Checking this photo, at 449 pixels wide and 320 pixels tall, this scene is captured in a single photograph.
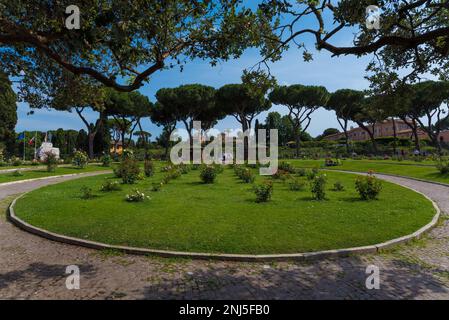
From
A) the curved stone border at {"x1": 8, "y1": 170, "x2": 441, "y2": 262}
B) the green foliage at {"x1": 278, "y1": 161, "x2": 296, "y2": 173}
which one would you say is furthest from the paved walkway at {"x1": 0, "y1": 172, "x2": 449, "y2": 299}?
the green foliage at {"x1": 278, "y1": 161, "x2": 296, "y2": 173}

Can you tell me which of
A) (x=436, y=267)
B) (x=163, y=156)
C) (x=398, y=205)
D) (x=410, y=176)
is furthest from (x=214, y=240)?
(x=163, y=156)

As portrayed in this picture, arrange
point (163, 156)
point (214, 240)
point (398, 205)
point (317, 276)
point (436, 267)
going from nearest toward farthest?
point (317, 276) < point (436, 267) < point (214, 240) < point (398, 205) < point (163, 156)

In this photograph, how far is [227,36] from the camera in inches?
255

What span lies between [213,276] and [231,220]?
315 cm

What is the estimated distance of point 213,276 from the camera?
471cm

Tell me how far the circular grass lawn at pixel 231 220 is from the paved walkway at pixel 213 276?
60 centimetres

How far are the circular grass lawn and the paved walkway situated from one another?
0.60 m

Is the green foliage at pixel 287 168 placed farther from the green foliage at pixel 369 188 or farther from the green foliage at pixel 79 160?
the green foliage at pixel 79 160

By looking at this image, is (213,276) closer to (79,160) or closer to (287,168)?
(287,168)

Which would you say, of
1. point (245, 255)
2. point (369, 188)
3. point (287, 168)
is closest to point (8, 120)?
point (287, 168)

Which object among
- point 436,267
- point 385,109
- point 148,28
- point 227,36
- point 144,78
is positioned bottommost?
point 436,267

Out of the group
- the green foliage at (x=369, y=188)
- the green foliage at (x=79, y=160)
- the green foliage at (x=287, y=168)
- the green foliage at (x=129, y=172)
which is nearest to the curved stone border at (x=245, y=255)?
the green foliage at (x=369, y=188)
